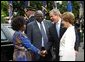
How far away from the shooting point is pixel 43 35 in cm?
967

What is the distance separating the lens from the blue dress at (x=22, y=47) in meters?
7.20

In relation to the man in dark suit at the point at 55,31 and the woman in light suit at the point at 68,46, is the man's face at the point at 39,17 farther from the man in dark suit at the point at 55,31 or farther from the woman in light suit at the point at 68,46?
the woman in light suit at the point at 68,46

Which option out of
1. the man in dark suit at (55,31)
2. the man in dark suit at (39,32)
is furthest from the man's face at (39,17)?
the man in dark suit at (55,31)

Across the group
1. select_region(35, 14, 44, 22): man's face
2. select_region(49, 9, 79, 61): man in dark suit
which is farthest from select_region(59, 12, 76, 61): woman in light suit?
select_region(35, 14, 44, 22): man's face

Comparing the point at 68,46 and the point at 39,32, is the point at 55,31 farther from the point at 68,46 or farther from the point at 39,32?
the point at 68,46

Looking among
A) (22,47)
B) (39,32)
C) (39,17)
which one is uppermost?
(39,17)

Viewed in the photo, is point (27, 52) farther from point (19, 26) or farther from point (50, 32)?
point (50, 32)

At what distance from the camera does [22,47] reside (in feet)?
23.8

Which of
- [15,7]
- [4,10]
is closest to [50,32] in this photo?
[15,7]

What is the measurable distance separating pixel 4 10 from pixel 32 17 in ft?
73.7

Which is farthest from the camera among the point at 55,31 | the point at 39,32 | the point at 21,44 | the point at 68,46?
the point at 39,32

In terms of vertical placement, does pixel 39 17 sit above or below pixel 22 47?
above

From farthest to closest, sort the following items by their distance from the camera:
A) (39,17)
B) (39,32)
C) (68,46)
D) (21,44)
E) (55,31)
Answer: (39,32)
(39,17)
(55,31)
(68,46)
(21,44)

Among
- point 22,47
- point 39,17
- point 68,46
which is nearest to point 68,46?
point 68,46
